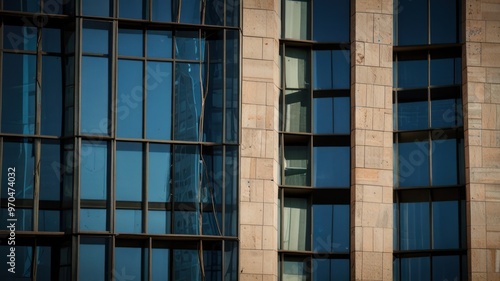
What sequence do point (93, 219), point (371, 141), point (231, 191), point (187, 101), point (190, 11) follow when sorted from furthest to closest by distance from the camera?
1. point (371, 141)
2. point (190, 11)
3. point (187, 101)
4. point (231, 191)
5. point (93, 219)

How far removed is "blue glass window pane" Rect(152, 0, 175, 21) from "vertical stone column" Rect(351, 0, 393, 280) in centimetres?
610

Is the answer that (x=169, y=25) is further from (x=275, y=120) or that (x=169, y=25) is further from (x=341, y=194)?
(x=341, y=194)

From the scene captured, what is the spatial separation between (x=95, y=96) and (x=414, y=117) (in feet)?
33.4

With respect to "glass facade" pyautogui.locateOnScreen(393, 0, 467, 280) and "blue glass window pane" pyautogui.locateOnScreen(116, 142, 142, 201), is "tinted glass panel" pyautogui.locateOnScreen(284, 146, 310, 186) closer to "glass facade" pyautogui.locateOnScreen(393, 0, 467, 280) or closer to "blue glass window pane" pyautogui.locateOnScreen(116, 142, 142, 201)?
"glass facade" pyautogui.locateOnScreen(393, 0, 467, 280)

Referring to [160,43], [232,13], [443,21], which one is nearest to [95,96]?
[160,43]

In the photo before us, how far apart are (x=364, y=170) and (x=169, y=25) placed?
7416mm

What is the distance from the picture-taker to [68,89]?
3931 centimetres

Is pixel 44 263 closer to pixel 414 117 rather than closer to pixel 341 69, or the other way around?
pixel 341 69

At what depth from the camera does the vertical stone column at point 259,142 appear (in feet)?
132

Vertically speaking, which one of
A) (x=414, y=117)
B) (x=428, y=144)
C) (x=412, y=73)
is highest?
(x=412, y=73)

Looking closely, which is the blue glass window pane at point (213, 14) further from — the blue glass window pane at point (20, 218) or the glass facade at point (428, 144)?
the blue glass window pane at point (20, 218)

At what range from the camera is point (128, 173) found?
129 ft

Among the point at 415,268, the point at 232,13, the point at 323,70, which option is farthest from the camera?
the point at 323,70

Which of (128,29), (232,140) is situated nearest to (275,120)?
(232,140)
